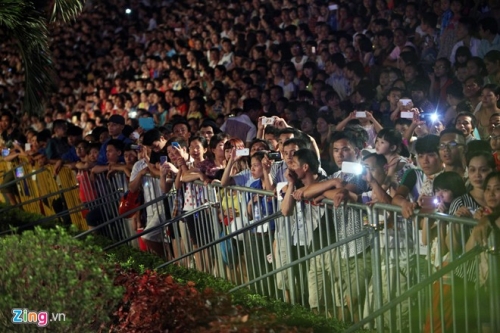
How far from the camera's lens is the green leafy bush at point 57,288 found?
5422mm

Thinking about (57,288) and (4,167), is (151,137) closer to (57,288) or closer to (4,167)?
(57,288)

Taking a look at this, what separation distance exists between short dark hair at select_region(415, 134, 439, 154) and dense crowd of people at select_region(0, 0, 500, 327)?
0.06 feet

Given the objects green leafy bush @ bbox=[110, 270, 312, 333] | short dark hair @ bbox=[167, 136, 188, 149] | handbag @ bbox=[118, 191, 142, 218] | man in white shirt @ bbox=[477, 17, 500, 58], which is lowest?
handbag @ bbox=[118, 191, 142, 218]

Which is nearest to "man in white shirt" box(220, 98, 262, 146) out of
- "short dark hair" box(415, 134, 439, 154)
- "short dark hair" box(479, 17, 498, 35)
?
"short dark hair" box(479, 17, 498, 35)

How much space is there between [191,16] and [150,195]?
436 inches

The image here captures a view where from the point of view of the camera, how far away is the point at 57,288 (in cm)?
548

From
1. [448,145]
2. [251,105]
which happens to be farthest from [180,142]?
[448,145]

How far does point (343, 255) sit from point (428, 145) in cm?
111

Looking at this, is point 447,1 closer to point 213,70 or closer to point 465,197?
point 213,70

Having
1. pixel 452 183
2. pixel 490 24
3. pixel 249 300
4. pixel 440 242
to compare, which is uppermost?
pixel 490 24

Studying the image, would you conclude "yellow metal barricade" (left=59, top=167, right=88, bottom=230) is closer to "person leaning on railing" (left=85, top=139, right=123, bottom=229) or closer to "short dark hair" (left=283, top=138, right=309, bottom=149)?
"person leaning on railing" (left=85, top=139, right=123, bottom=229)

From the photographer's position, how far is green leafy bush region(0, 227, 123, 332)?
213 inches

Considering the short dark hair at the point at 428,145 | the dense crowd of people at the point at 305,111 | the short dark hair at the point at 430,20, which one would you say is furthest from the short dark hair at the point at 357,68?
the short dark hair at the point at 428,145

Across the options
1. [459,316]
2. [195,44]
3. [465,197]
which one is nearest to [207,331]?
[459,316]
